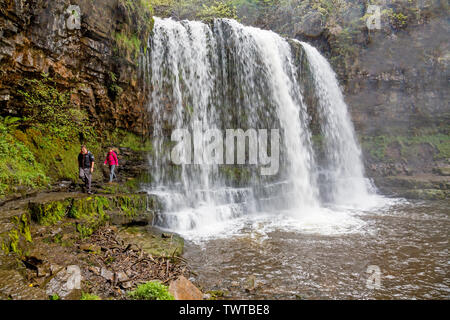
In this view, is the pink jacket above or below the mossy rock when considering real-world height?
above

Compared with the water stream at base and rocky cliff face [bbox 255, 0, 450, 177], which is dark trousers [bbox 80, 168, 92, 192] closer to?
the water stream at base

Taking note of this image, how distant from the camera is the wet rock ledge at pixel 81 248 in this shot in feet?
12.3

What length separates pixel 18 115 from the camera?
766cm

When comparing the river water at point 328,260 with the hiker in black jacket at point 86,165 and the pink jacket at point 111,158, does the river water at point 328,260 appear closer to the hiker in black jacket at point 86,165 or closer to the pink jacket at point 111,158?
the hiker in black jacket at point 86,165

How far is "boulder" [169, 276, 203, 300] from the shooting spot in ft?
12.8

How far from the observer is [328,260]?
584 cm

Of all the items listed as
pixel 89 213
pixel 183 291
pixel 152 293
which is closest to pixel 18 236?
pixel 89 213

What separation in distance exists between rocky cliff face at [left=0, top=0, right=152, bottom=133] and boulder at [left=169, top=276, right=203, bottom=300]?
24.0ft

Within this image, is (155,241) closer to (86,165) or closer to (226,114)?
(86,165)

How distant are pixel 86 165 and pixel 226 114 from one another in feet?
22.2

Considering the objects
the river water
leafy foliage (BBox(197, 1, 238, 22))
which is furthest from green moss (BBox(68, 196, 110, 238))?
leafy foliage (BBox(197, 1, 238, 22))

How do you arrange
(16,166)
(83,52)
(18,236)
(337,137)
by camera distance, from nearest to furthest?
1. (18,236)
2. (16,166)
3. (83,52)
4. (337,137)

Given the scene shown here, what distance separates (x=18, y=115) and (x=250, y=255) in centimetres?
790

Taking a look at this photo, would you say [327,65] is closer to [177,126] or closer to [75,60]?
[177,126]
